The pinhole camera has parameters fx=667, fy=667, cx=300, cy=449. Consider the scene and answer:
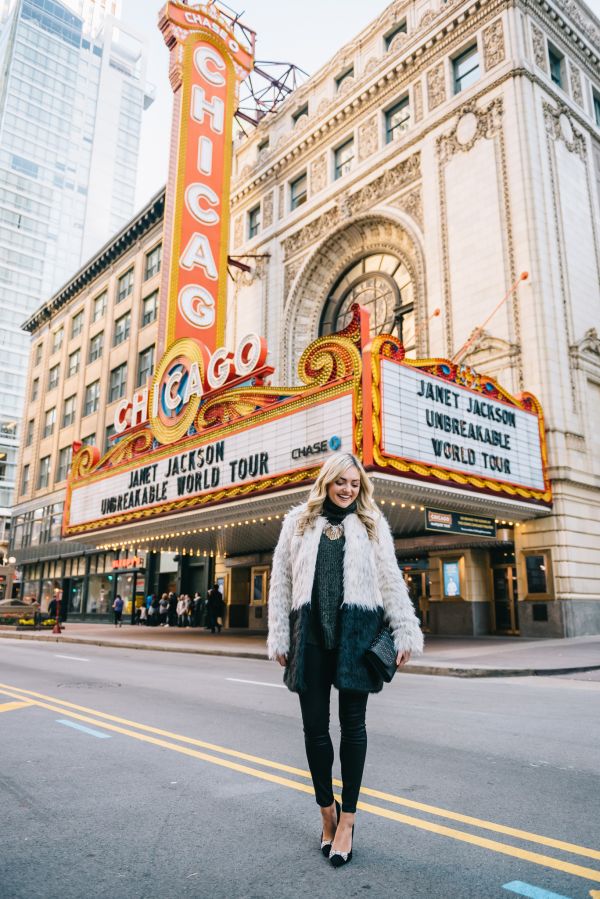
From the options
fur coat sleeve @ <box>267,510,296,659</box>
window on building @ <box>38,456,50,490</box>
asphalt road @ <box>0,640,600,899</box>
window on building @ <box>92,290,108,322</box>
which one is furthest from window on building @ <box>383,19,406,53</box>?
window on building @ <box>38,456,50,490</box>

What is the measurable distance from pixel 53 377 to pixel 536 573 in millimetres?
42939

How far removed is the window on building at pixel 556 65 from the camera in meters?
24.8

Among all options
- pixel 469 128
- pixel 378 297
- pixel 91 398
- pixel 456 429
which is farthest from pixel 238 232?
pixel 456 429

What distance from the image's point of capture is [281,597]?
3662 millimetres

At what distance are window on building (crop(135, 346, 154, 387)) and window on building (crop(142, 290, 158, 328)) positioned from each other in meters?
1.88

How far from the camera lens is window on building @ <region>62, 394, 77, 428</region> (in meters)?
47.8

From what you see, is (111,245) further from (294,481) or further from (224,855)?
(224,855)

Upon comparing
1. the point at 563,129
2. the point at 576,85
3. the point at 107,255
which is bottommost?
the point at 563,129

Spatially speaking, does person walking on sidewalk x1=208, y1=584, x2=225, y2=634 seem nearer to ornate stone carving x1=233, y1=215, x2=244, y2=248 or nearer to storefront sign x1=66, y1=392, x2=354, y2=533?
storefront sign x1=66, y1=392, x2=354, y2=533

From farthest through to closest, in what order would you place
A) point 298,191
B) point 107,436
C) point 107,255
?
point 107,255 → point 107,436 → point 298,191

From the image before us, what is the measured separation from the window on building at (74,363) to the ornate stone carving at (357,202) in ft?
74.2

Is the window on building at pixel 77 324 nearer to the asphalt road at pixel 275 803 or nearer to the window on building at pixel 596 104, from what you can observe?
the window on building at pixel 596 104

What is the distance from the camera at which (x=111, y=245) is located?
147 feet

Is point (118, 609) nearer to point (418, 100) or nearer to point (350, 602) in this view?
point (418, 100)
